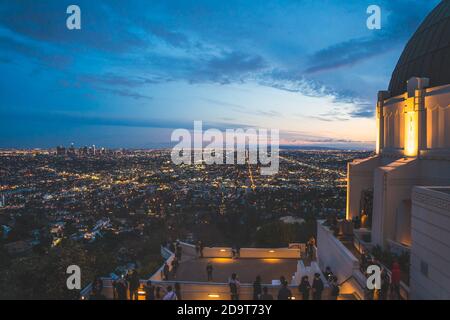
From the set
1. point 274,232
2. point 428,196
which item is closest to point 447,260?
point 428,196

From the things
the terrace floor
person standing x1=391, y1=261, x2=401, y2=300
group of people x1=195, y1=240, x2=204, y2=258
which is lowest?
the terrace floor

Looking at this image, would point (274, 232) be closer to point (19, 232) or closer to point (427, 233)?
point (427, 233)

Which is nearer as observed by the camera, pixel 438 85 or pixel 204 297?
pixel 204 297

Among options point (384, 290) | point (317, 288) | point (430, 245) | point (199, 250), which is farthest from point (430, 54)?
point (199, 250)

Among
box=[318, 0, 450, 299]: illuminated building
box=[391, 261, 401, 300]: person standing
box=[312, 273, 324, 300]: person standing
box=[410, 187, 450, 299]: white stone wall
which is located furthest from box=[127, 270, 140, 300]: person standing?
box=[410, 187, 450, 299]: white stone wall

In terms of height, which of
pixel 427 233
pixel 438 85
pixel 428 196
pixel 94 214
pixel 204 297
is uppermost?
pixel 438 85

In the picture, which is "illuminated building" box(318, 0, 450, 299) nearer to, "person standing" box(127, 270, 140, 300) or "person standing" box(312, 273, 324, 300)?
"person standing" box(312, 273, 324, 300)

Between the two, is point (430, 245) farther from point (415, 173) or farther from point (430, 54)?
point (430, 54)
